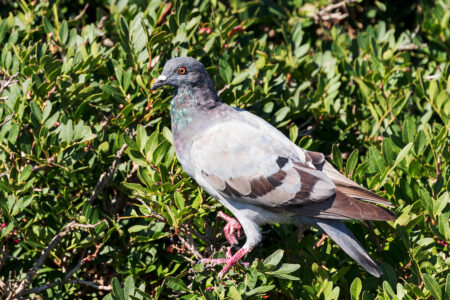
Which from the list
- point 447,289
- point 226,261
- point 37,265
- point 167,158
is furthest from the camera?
point 167,158

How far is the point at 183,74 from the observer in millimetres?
4156

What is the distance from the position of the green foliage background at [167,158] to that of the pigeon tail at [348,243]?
0.38ft

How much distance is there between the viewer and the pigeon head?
4.11 meters

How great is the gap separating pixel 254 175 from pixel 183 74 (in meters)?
0.90

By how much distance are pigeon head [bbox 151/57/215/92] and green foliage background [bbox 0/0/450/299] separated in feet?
0.61

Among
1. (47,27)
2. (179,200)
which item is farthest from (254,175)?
(47,27)

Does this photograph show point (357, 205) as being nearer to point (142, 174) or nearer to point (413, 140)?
point (413, 140)

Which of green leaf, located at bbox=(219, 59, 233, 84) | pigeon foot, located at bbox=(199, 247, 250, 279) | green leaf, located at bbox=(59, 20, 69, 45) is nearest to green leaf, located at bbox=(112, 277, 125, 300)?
pigeon foot, located at bbox=(199, 247, 250, 279)

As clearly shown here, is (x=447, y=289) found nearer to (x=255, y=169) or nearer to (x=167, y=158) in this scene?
(x=255, y=169)

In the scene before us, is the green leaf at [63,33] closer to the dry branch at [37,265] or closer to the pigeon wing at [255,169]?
the pigeon wing at [255,169]

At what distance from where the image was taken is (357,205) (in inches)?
149

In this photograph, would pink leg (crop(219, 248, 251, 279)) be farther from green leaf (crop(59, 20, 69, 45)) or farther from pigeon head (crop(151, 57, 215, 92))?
green leaf (crop(59, 20, 69, 45))

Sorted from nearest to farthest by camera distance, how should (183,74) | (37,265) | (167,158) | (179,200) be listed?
(179,200) < (37,265) < (167,158) < (183,74)

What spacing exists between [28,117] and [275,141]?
1.72 metres
